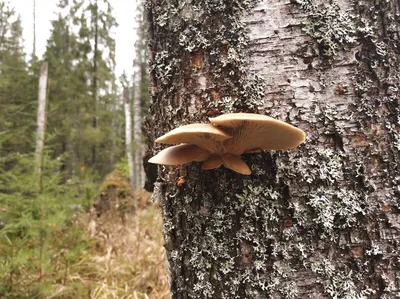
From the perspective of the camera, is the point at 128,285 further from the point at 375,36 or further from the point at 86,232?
the point at 375,36

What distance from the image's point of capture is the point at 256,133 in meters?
1.04

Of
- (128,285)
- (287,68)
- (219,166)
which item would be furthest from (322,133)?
(128,285)

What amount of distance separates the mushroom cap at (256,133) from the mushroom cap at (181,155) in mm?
98

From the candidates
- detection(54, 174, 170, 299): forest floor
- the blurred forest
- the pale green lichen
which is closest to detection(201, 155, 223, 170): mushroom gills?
the pale green lichen

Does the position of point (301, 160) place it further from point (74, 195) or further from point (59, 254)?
point (74, 195)

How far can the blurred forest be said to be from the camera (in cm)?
376

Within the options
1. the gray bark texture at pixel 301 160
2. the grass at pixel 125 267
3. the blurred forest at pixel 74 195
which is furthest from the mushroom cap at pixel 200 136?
the grass at pixel 125 267

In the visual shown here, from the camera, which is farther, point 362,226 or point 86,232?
point 86,232

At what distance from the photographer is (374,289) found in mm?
1086

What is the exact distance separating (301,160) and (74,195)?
8.13m

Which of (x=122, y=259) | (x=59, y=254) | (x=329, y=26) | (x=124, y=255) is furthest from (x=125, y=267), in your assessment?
(x=329, y=26)

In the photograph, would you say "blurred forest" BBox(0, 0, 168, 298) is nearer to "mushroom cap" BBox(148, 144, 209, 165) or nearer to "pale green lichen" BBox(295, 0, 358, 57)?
"mushroom cap" BBox(148, 144, 209, 165)

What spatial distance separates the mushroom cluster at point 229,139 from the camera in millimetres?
963

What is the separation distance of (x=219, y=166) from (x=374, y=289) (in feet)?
2.03
